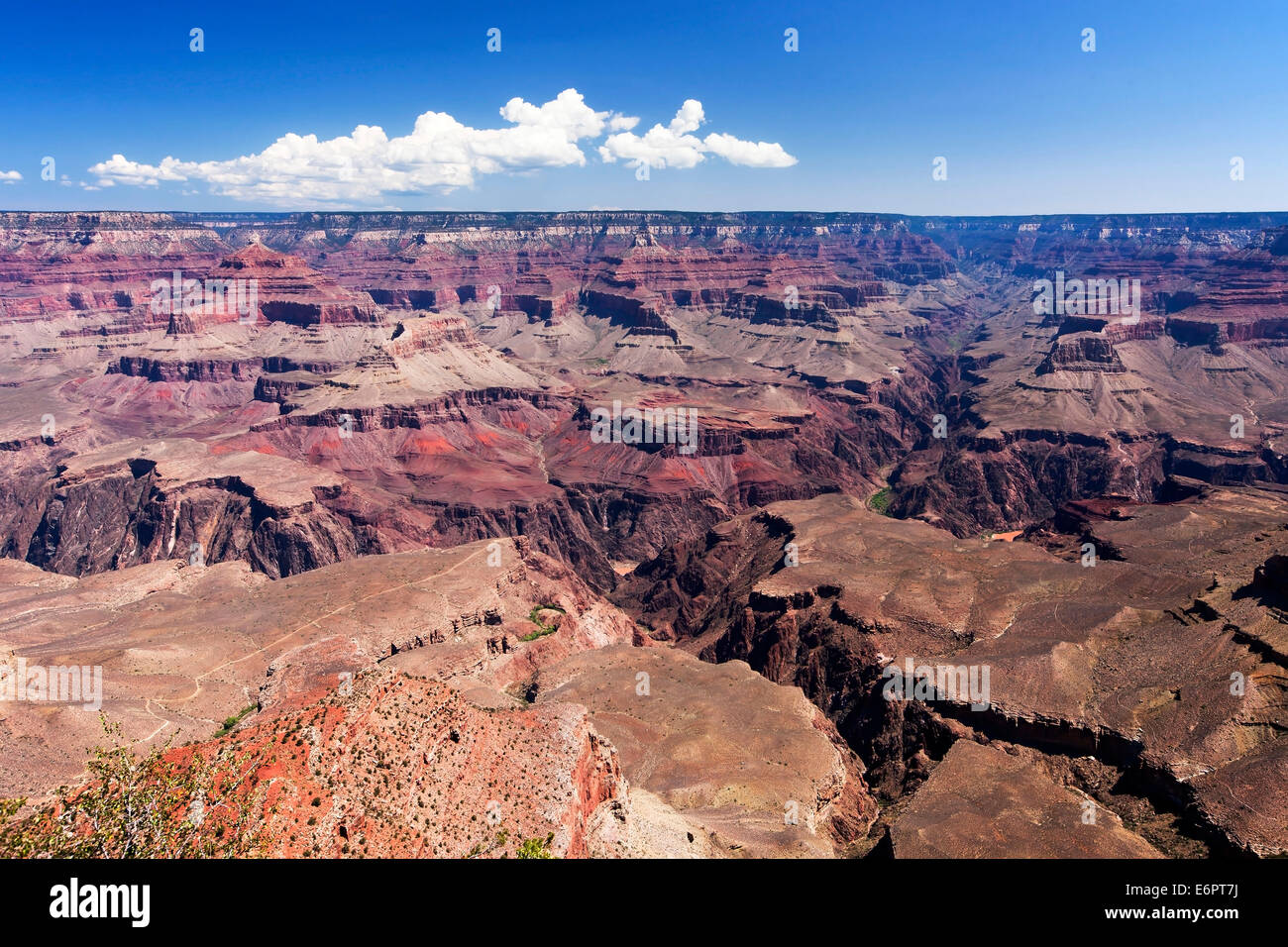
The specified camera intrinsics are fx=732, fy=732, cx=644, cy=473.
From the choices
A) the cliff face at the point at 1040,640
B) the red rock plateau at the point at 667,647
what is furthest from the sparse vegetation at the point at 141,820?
the cliff face at the point at 1040,640

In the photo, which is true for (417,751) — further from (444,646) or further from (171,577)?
(171,577)

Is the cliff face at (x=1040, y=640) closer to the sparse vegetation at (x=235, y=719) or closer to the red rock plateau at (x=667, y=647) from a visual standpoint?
the red rock plateau at (x=667, y=647)

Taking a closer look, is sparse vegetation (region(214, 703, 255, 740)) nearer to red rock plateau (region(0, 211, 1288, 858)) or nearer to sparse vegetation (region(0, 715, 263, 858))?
red rock plateau (region(0, 211, 1288, 858))

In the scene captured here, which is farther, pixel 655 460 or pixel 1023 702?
pixel 655 460

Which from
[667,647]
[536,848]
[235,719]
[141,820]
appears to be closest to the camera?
[141,820]

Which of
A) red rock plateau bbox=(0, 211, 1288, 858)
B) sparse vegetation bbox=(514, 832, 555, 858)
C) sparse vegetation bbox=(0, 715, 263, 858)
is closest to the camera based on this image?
sparse vegetation bbox=(0, 715, 263, 858)

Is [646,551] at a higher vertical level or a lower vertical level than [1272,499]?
lower

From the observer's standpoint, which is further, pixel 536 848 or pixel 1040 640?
pixel 1040 640

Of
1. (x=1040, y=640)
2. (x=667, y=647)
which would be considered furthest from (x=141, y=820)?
(x=667, y=647)

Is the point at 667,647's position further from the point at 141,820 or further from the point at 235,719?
the point at 141,820

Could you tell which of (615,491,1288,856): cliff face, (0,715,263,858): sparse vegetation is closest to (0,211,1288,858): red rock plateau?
(615,491,1288,856): cliff face
